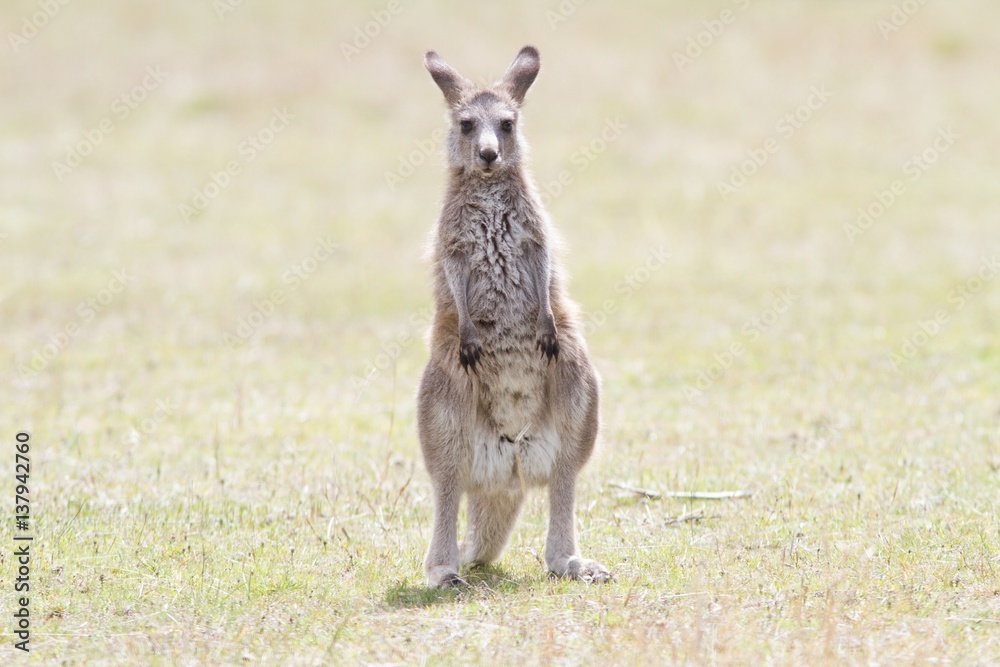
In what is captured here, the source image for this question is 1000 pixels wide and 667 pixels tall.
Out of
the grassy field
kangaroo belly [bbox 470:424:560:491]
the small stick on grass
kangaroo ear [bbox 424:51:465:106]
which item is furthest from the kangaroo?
the small stick on grass

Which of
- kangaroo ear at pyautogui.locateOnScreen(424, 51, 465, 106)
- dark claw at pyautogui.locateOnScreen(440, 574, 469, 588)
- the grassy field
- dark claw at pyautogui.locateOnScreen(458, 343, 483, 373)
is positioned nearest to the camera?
the grassy field

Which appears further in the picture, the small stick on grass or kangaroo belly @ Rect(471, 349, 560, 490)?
the small stick on grass

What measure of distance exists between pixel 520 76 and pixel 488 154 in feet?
2.31

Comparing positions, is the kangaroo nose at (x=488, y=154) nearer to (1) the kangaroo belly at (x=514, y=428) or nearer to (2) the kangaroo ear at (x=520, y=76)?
(2) the kangaroo ear at (x=520, y=76)

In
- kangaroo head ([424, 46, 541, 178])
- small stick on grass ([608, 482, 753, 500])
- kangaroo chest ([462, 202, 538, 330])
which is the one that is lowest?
small stick on grass ([608, 482, 753, 500])

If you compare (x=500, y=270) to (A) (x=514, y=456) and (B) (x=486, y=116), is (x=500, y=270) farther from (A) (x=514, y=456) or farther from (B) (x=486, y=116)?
(A) (x=514, y=456)

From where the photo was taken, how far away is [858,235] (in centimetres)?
1602

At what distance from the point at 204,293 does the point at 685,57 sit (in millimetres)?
12880

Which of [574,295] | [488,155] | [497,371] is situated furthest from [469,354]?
[574,295]

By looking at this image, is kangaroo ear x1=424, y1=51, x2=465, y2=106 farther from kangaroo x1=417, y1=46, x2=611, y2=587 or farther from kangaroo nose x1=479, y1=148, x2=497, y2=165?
kangaroo nose x1=479, y1=148, x2=497, y2=165

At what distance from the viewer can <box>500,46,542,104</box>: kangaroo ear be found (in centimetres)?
659

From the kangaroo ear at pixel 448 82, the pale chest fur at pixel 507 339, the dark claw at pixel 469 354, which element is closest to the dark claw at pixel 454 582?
the pale chest fur at pixel 507 339

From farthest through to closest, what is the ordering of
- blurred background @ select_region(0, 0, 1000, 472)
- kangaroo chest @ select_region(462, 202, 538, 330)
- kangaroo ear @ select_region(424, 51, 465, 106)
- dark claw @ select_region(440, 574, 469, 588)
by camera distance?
blurred background @ select_region(0, 0, 1000, 472) < kangaroo ear @ select_region(424, 51, 465, 106) < kangaroo chest @ select_region(462, 202, 538, 330) < dark claw @ select_region(440, 574, 469, 588)

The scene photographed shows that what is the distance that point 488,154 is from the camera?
6109 mm
